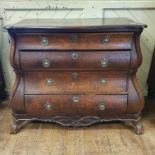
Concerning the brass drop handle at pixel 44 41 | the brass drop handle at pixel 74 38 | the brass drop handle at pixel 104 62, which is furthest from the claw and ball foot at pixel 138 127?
the brass drop handle at pixel 44 41

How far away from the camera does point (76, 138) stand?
1.90 metres

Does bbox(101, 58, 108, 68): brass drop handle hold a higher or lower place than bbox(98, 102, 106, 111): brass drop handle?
higher

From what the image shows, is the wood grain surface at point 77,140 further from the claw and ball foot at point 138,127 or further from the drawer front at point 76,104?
the drawer front at point 76,104

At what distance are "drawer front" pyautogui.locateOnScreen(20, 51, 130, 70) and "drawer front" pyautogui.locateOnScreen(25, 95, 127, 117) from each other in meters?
0.25

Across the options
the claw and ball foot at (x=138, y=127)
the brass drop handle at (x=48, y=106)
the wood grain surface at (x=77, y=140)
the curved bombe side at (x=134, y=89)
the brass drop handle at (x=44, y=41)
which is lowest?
the wood grain surface at (x=77, y=140)

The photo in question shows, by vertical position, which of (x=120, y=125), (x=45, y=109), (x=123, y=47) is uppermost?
(x=123, y=47)

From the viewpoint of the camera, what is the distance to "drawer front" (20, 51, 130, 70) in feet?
5.81

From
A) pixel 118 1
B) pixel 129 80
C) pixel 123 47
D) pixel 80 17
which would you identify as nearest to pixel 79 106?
pixel 129 80

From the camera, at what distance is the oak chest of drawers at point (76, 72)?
1.73 metres

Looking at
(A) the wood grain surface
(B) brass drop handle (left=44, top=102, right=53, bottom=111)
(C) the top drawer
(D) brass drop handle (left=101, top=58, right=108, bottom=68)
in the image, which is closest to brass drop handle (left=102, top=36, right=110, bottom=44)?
(C) the top drawer

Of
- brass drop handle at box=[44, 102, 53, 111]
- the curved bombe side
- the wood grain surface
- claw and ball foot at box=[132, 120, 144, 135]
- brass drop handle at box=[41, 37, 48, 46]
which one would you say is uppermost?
brass drop handle at box=[41, 37, 48, 46]

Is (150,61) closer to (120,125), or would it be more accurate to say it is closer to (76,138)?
(120,125)

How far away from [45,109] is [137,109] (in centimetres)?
73

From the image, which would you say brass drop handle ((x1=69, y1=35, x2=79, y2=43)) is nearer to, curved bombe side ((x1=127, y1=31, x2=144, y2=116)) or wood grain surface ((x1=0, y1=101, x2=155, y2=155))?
curved bombe side ((x1=127, y1=31, x2=144, y2=116))
